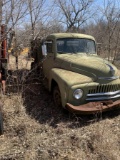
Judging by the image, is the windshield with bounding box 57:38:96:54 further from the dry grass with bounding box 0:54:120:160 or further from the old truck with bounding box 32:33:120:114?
the dry grass with bounding box 0:54:120:160

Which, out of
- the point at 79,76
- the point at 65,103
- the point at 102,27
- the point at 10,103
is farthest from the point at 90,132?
the point at 102,27

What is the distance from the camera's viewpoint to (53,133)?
428 centimetres

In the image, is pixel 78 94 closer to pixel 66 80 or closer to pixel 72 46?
pixel 66 80

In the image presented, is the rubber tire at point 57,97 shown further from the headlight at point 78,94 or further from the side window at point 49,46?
the side window at point 49,46

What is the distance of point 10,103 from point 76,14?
54.9 feet

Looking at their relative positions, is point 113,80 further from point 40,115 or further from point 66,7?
point 66,7

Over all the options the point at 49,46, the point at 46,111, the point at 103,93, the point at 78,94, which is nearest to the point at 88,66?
the point at 103,93

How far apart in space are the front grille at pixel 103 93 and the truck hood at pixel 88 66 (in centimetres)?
22

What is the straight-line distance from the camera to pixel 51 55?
6.28 m

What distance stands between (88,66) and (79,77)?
0.45m

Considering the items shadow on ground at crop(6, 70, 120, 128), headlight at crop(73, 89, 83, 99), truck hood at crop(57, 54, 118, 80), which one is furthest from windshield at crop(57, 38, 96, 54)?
headlight at crop(73, 89, 83, 99)

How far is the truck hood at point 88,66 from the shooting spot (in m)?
5.01

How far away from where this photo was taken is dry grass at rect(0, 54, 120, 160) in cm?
359

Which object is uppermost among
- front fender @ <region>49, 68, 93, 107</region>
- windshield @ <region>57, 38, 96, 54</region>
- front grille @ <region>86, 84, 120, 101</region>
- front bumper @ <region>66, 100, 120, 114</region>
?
windshield @ <region>57, 38, 96, 54</region>
